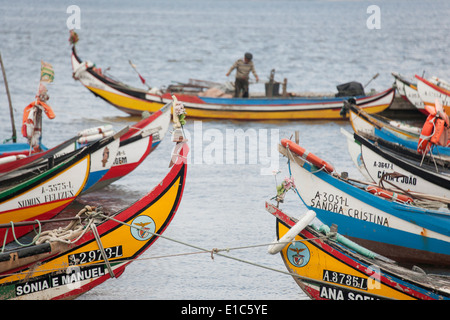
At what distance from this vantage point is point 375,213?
979 cm

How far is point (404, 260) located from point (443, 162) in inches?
115

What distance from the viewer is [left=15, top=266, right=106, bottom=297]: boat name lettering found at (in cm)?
768

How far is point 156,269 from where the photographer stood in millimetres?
10086

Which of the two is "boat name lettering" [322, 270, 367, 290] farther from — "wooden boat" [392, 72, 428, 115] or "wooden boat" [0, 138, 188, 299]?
"wooden boat" [392, 72, 428, 115]

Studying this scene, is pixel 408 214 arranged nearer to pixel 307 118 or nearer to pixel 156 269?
pixel 156 269

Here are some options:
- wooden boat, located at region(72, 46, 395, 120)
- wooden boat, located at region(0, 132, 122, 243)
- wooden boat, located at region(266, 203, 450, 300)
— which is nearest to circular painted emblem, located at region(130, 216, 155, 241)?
wooden boat, located at region(266, 203, 450, 300)

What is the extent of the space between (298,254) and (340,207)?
86.6 inches

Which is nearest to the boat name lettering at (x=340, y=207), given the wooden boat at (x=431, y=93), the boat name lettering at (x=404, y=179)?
the boat name lettering at (x=404, y=179)

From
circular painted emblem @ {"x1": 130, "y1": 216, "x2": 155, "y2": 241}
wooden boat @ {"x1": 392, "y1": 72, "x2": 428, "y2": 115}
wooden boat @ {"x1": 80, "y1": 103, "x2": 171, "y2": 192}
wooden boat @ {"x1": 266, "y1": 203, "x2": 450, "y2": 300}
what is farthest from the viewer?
wooden boat @ {"x1": 392, "y1": 72, "x2": 428, "y2": 115}

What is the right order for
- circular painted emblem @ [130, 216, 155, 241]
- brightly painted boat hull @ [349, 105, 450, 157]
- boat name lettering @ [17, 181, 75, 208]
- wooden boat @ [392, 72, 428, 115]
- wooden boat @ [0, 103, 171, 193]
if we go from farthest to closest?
wooden boat @ [392, 72, 428, 115]
brightly painted boat hull @ [349, 105, 450, 157]
wooden boat @ [0, 103, 171, 193]
boat name lettering @ [17, 181, 75, 208]
circular painted emblem @ [130, 216, 155, 241]

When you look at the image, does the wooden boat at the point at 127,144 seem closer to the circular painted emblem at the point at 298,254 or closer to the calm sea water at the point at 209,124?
the calm sea water at the point at 209,124

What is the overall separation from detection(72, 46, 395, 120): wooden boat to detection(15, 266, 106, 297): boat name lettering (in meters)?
11.1

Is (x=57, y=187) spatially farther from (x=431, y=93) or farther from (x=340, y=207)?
(x=431, y=93)
